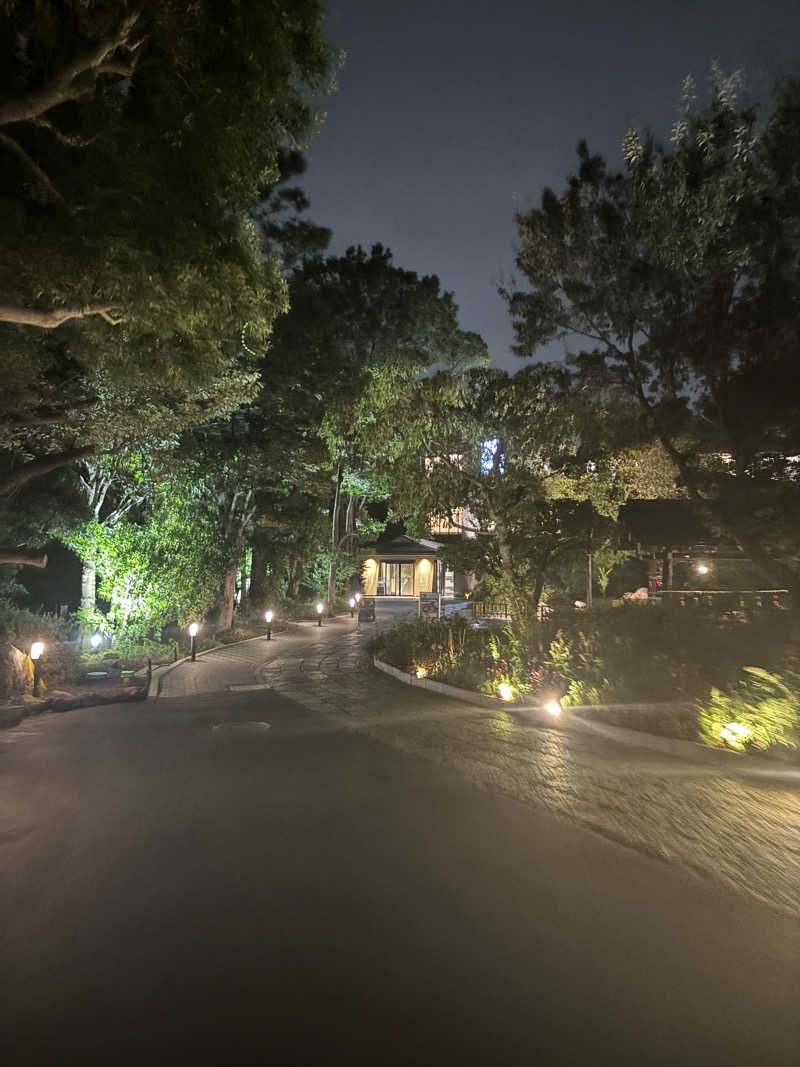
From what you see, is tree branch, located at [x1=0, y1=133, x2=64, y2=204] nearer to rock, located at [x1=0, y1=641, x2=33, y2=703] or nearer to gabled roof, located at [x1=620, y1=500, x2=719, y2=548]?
rock, located at [x1=0, y1=641, x2=33, y2=703]

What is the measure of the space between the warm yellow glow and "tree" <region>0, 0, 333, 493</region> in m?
8.11

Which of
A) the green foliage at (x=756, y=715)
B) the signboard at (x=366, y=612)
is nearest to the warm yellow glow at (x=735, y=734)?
the green foliage at (x=756, y=715)

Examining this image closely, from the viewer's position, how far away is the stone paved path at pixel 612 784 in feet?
16.5

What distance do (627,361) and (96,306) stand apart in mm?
10563

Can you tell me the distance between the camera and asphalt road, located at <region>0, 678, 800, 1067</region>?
3010 mm

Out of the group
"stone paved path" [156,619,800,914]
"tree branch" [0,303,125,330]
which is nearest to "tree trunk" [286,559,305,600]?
"stone paved path" [156,619,800,914]

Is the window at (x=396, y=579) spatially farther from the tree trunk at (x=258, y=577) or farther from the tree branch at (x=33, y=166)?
the tree branch at (x=33, y=166)

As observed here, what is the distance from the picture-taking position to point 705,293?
13.3m

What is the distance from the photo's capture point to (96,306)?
8.21 metres

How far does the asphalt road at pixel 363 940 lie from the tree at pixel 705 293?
1022 cm

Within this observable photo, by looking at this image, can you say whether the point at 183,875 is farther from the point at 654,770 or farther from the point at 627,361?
the point at 627,361

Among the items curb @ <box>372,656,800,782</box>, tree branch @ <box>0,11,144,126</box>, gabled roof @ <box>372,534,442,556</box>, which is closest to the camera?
tree branch @ <box>0,11,144,126</box>

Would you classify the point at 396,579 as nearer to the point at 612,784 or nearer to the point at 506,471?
the point at 506,471

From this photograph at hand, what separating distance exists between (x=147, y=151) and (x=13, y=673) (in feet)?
31.2
